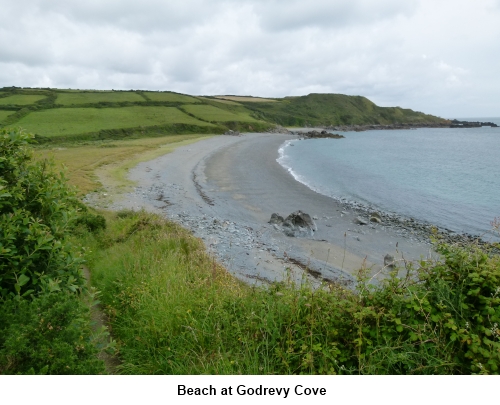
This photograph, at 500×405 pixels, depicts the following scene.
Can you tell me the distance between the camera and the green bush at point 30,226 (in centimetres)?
405

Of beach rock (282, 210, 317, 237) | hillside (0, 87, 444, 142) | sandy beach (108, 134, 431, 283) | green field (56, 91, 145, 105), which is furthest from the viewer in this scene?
green field (56, 91, 145, 105)

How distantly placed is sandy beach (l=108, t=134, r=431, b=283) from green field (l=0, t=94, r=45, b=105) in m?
56.2

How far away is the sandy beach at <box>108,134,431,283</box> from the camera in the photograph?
14.3 metres

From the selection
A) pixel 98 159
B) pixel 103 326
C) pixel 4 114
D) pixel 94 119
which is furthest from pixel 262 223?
pixel 4 114

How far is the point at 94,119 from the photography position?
235ft

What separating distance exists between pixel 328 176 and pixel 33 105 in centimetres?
6803

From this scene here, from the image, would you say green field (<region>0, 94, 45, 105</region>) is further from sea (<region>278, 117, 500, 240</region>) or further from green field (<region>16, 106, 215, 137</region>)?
Answer: sea (<region>278, 117, 500, 240</region>)

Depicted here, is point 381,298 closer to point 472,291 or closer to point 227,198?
point 472,291

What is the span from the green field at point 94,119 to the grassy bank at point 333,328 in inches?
2184

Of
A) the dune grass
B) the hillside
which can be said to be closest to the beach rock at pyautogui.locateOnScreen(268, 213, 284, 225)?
the dune grass

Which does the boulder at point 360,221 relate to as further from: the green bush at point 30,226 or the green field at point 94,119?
the green field at point 94,119

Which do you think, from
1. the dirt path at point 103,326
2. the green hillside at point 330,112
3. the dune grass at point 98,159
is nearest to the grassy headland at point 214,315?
the dirt path at point 103,326

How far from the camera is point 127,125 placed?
231ft
